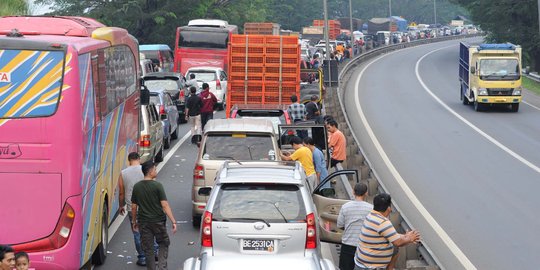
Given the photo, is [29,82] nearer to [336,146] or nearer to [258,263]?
[258,263]

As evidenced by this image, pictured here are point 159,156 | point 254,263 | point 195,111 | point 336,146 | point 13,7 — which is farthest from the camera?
point 13,7

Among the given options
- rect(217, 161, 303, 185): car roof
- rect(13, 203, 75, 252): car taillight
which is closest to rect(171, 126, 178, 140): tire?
rect(217, 161, 303, 185): car roof

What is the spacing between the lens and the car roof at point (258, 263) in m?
11.1

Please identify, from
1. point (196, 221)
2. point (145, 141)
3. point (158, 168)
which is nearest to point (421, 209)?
point (196, 221)

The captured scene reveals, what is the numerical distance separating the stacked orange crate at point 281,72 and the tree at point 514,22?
1656 inches

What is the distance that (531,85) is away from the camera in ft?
195

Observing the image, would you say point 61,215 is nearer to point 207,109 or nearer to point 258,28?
point 207,109

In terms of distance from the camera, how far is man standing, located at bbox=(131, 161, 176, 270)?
14016 millimetres

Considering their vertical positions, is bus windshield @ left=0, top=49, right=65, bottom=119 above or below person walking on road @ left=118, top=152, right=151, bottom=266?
above

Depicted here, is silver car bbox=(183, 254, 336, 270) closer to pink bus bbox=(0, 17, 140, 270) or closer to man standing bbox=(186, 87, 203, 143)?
pink bus bbox=(0, 17, 140, 270)

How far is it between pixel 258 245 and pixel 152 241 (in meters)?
2.44

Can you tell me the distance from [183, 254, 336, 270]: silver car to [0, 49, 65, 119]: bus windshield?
288 cm

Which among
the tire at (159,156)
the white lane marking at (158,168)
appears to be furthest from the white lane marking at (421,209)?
the tire at (159,156)

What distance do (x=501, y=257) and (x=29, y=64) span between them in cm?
843
